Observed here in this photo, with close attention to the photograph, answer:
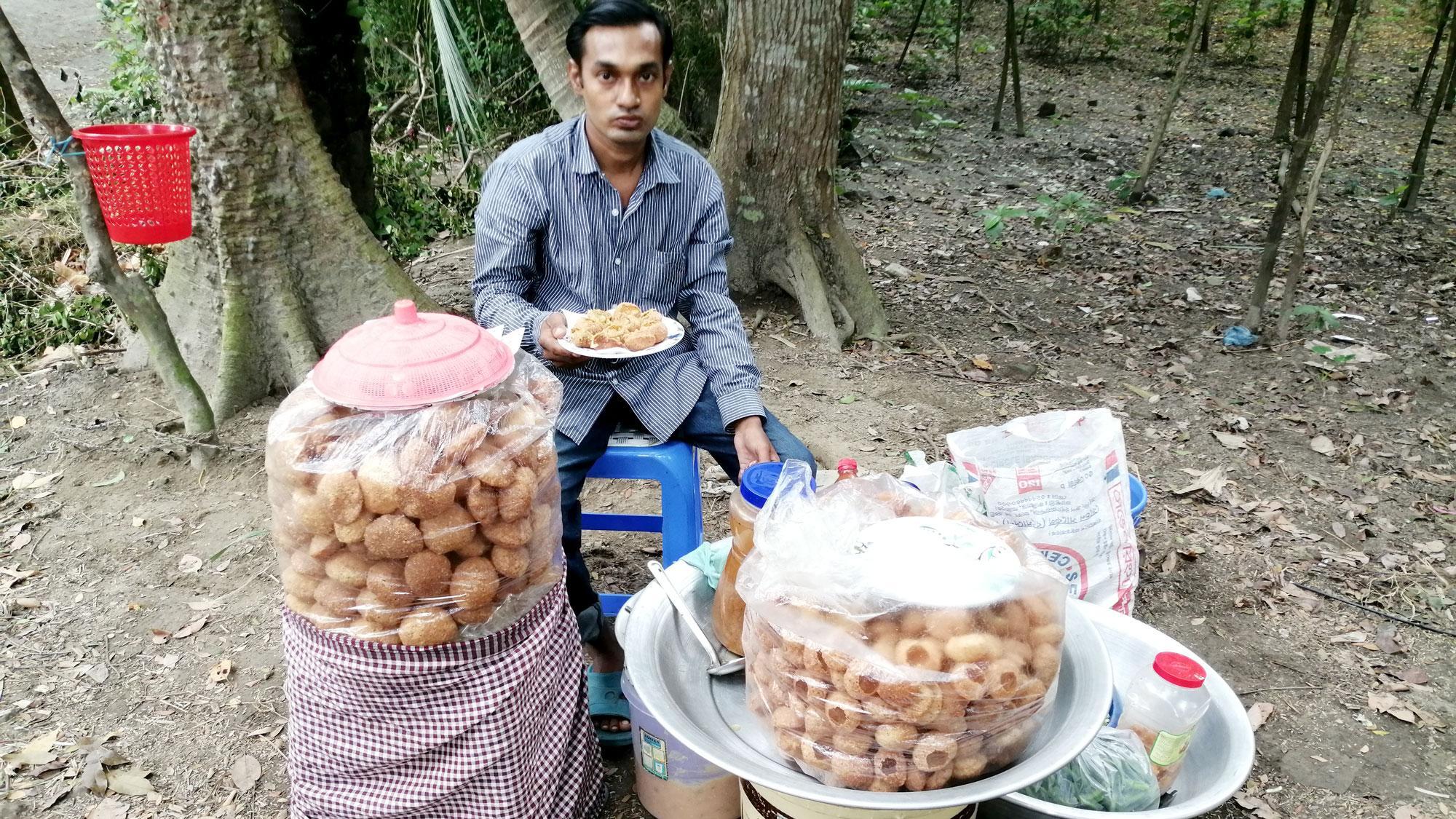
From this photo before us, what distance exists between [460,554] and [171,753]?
1.41 metres

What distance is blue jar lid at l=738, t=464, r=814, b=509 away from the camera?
6.33ft

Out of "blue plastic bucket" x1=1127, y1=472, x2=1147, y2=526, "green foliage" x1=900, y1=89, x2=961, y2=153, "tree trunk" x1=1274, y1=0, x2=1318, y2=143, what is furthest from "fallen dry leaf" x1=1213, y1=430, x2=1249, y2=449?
"green foliage" x1=900, y1=89, x2=961, y2=153

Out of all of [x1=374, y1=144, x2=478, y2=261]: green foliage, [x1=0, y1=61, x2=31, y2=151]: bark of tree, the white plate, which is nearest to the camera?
the white plate

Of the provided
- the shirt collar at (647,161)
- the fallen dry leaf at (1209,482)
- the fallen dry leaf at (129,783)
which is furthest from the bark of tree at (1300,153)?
the fallen dry leaf at (129,783)

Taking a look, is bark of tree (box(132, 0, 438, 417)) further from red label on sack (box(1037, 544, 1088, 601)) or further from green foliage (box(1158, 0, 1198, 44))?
green foliage (box(1158, 0, 1198, 44))

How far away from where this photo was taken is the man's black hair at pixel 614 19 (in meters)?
2.49

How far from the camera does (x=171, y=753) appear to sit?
2582 mm

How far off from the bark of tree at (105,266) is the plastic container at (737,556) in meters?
2.71

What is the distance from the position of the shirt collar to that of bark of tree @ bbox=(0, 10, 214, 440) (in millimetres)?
1812

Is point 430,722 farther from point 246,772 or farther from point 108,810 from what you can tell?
point 108,810

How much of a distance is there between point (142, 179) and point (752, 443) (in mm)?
2284

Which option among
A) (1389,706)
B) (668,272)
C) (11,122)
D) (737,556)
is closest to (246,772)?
(737,556)

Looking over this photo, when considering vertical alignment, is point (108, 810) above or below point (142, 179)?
below

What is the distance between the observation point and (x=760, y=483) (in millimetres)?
1974
